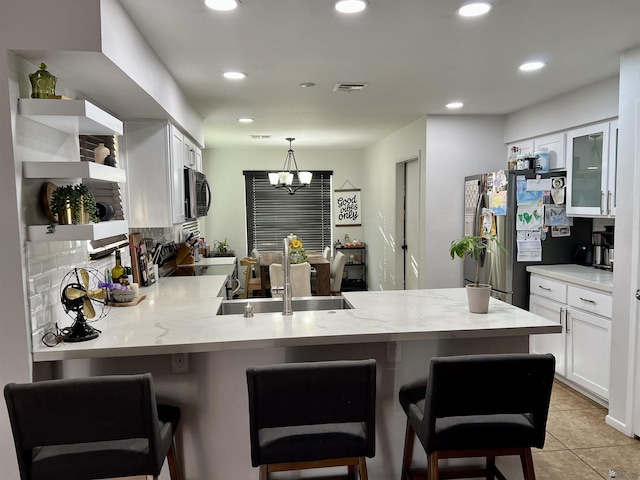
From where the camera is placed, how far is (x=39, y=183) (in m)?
1.83

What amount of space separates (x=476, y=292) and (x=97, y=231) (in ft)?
5.76

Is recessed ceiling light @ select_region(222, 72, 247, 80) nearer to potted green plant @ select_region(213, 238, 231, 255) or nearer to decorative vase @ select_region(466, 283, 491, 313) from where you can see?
decorative vase @ select_region(466, 283, 491, 313)

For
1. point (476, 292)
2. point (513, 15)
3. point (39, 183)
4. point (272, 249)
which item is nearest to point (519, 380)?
point (476, 292)

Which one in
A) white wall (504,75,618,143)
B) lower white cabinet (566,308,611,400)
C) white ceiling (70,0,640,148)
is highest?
white ceiling (70,0,640,148)

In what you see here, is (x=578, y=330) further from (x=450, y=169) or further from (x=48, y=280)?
(x=48, y=280)

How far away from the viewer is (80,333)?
186 centimetres

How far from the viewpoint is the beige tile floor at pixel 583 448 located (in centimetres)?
242

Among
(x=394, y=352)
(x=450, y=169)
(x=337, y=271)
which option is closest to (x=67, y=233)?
(x=394, y=352)

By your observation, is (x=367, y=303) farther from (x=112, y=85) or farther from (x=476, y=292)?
(x=112, y=85)

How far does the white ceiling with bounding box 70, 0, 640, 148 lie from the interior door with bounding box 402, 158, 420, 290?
3.79 feet

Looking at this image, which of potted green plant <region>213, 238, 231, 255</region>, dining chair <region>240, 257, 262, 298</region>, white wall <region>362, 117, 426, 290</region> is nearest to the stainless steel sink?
white wall <region>362, 117, 426, 290</region>

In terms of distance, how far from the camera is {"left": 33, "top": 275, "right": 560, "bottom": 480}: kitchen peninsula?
1862 millimetres

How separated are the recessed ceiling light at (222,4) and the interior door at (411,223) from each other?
10.6 ft

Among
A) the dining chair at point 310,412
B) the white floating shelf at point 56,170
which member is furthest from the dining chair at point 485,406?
the white floating shelf at point 56,170
